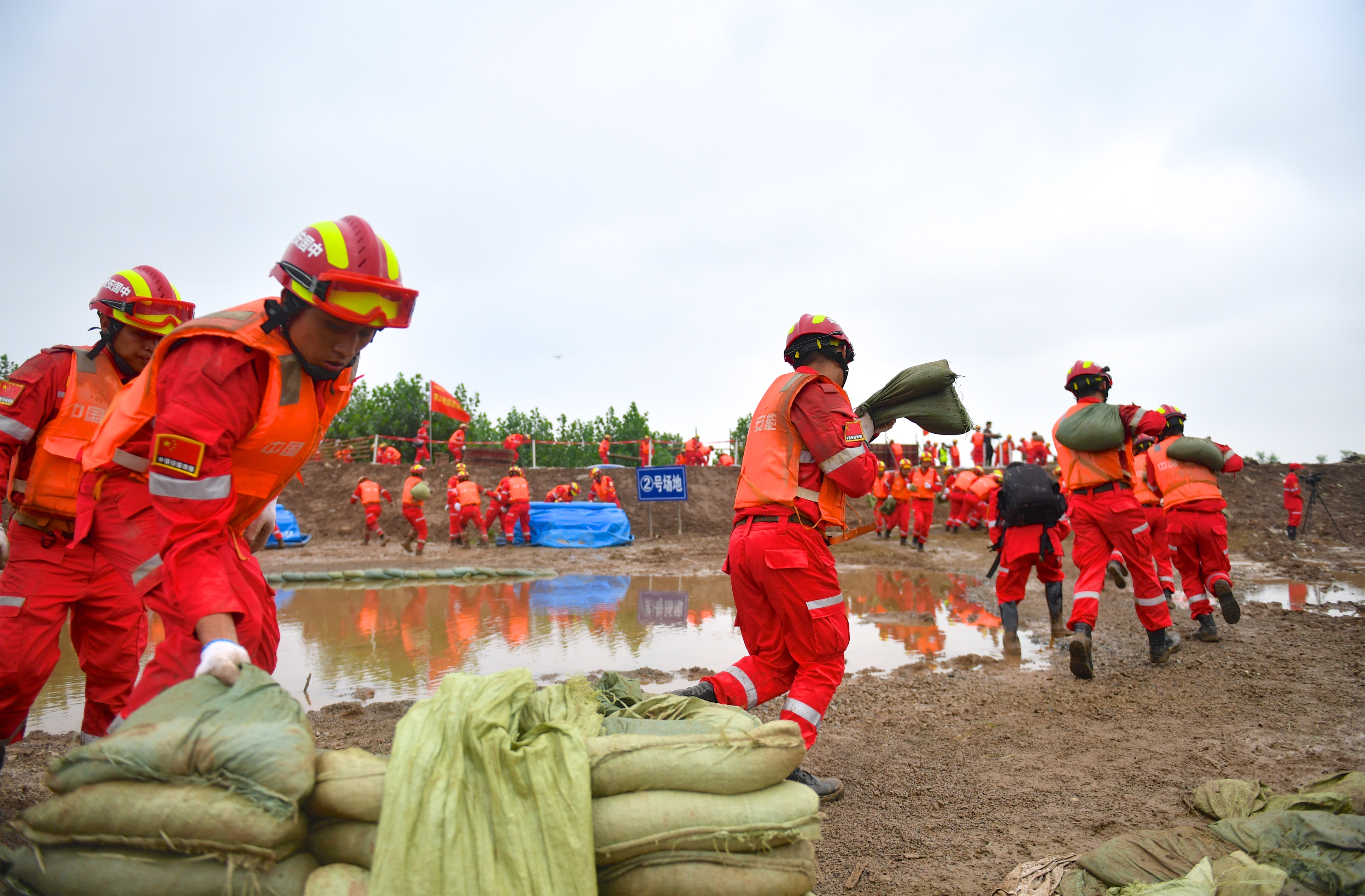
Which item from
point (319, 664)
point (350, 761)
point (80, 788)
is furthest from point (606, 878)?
point (319, 664)

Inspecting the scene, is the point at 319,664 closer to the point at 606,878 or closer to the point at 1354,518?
the point at 606,878

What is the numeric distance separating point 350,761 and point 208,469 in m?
0.79

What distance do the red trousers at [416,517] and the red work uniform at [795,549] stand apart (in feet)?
42.4

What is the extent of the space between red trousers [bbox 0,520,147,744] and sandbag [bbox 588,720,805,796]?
2315 mm

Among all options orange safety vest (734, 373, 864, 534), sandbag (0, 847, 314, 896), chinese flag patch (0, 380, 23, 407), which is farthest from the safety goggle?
chinese flag patch (0, 380, 23, 407)

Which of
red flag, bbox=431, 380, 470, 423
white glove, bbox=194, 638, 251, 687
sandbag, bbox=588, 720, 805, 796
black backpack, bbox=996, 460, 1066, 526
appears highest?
red flag, bbox=431, 380, 470, 423

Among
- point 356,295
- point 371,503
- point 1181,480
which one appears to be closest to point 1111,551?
point 1181,480

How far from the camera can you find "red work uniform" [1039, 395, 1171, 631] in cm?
525

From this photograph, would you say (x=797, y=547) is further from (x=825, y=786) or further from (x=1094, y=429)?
(x=1094, y=429)

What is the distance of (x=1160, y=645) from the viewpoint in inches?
211

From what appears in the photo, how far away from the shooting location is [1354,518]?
62.8 feet

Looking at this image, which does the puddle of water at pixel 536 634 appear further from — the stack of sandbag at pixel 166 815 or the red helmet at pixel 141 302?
the stack of sandbag at pixel 166 815

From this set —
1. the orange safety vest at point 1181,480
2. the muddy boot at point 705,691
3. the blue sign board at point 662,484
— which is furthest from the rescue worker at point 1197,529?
the blue sign board at point 662,484

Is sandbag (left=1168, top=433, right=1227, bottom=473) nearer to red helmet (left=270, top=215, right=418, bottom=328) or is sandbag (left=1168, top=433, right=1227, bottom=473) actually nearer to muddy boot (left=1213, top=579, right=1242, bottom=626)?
muddy boot (left=1213, top=579, right=1242, bottom=626)
